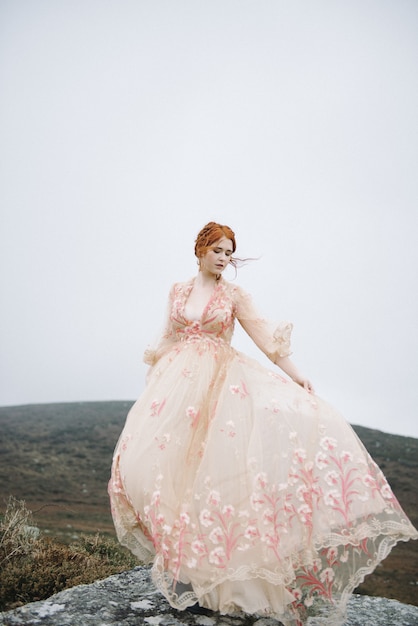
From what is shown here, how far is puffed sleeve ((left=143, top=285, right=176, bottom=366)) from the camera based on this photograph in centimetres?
421

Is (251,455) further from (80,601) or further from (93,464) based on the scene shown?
(93,464)

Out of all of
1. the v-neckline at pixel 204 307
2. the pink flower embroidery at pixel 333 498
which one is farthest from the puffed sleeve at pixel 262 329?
the pink flower embroidery at pixel 333 498

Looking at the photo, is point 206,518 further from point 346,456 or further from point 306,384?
point 306,384

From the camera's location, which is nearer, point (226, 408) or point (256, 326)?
point (226, 408)

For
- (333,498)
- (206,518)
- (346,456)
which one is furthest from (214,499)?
(346,456)

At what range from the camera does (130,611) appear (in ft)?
12.6

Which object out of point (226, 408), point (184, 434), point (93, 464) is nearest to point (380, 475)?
point (226, 408)

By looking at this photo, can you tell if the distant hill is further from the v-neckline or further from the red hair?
the red hair

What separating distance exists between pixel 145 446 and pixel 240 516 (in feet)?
2.52

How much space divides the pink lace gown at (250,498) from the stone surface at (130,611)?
0.47 metres

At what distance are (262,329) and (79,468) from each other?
35.1 ft

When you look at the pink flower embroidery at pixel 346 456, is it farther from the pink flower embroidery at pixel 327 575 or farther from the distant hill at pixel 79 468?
the distant hill at pixel 79 468

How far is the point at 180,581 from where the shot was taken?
3.06 m

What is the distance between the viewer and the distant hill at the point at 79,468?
890cm
